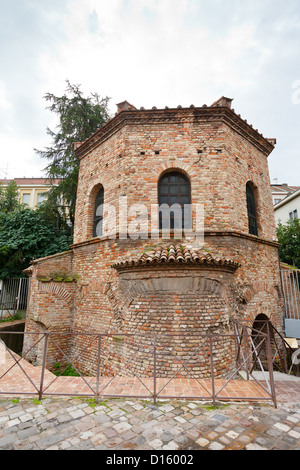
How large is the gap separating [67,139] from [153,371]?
1357cm

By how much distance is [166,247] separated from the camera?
22.5 ft

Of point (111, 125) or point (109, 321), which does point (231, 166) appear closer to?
point (111, 125)

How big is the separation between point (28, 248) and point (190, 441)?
481 inches

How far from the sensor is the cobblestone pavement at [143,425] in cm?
296

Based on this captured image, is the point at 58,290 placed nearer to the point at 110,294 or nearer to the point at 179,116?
the point at 110,294

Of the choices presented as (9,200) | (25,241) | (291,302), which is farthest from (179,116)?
(9,200)

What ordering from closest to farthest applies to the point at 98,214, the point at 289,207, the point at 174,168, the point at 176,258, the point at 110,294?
the point at 176,258, the point at 110,294, the point at 174,168, the point at 98,214, the point at 289,207

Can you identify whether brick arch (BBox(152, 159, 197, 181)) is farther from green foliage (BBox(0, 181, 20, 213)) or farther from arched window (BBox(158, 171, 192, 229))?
green foliage (BBox(0, 181, 20, 213))

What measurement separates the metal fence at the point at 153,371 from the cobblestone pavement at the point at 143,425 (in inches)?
7.4

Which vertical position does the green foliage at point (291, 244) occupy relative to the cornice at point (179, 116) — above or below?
below

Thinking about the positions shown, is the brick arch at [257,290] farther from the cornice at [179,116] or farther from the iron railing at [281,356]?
the cornice at [179,116]

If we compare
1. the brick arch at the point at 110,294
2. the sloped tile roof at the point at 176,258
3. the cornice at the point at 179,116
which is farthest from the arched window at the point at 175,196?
the brick arch at the point at 110,294
